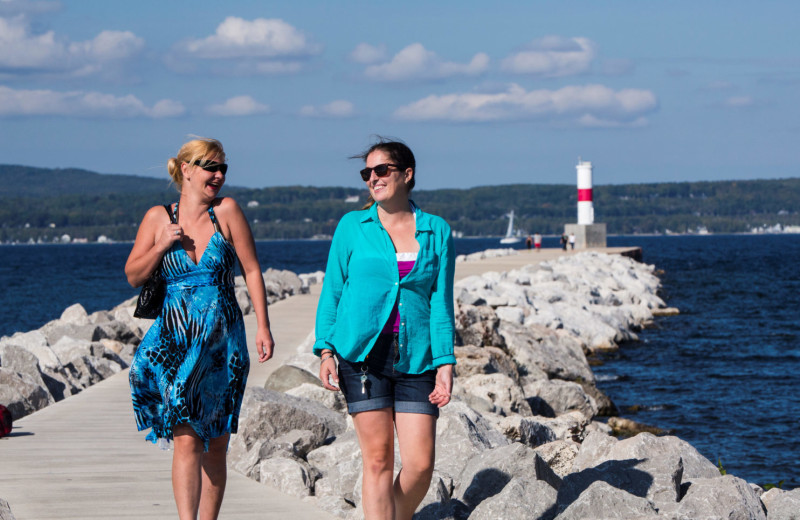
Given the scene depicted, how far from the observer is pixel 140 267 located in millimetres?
3988

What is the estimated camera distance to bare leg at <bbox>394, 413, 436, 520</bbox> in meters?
3.92

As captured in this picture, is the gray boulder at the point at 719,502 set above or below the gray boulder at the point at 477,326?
below

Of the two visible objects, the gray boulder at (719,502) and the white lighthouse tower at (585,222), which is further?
the white lighthouse tower at (585,222)

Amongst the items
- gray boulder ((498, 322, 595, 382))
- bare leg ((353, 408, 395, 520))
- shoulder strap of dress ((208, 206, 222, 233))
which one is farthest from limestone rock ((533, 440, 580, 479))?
gray boulder ((498, 322, 595, 382))

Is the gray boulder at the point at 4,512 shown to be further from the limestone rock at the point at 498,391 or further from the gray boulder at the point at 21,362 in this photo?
the limestone rock at the point at 498,391

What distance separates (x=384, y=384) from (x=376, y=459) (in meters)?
0.28

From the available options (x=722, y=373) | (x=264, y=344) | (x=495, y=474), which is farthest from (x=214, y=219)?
(x=722, y=373)

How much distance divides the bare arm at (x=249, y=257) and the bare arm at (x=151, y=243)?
226 mm

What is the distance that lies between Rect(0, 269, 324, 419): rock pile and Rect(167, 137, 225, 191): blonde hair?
419cm

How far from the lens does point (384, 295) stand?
390cm

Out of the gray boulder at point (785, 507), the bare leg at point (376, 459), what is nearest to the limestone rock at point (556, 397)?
the gray boulder at point (785, 507)

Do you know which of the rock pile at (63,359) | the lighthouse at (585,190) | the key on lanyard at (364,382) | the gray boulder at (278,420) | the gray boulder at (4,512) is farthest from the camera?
the lighthouse at (585,190)

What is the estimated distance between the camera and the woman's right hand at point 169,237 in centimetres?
395

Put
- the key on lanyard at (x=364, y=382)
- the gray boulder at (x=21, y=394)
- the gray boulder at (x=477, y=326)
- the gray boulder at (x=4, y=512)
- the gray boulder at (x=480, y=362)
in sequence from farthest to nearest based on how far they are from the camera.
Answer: the gray boulder at (x=477, y=326) < the gray boulder at (x=480, y=362) < the gray boulder at (x=21, y=394) < the key on lanyard at (x=364, y=382) < the gray boulder at (x=4, y=512)
